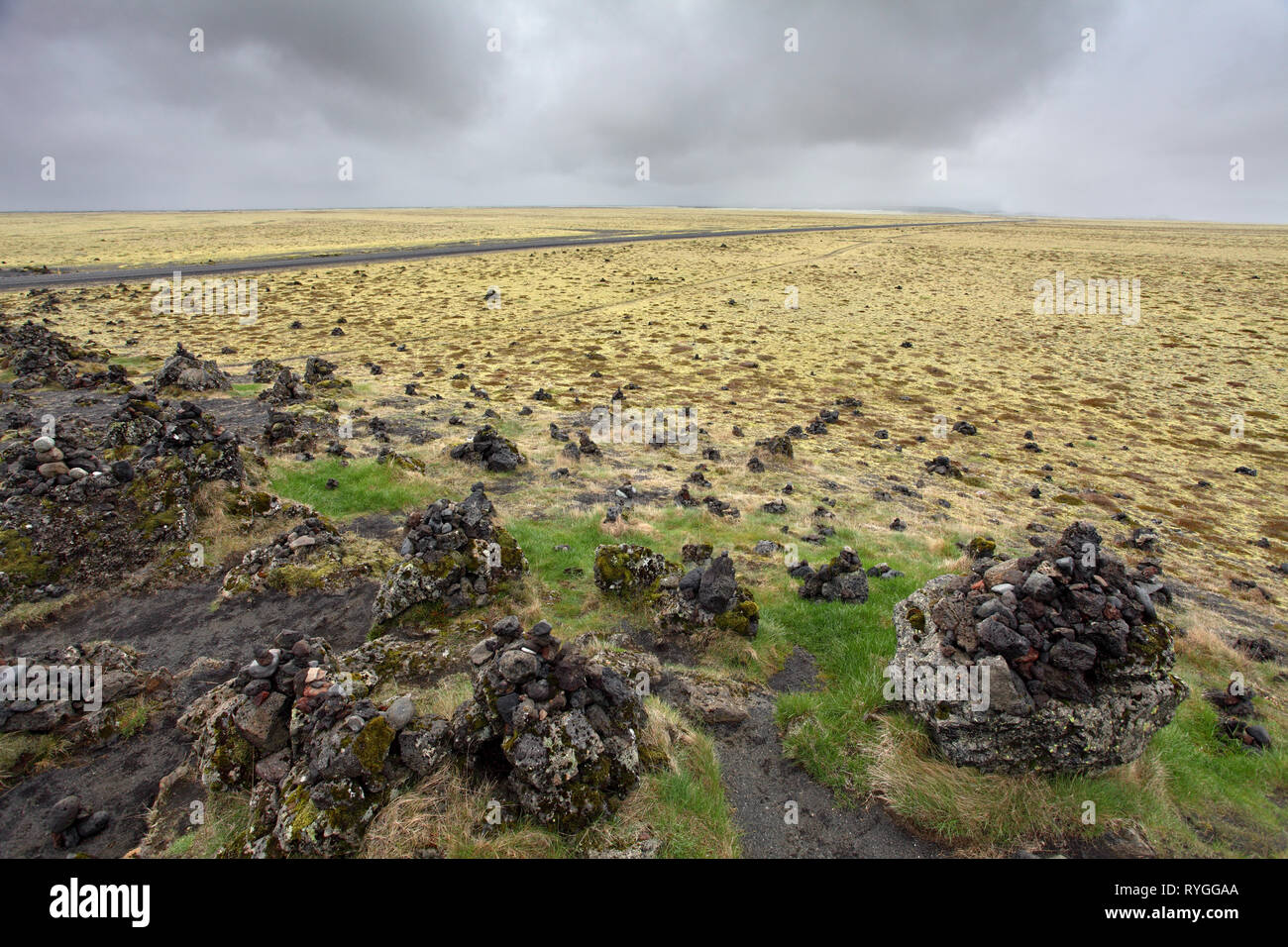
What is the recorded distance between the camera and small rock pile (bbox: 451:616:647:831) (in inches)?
256

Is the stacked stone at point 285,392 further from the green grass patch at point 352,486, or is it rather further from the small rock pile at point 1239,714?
the small rock pile at point 1239,714

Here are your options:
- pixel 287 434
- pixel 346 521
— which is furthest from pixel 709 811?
pixel 287 434

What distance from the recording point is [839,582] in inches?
465

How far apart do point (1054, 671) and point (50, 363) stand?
3641cm

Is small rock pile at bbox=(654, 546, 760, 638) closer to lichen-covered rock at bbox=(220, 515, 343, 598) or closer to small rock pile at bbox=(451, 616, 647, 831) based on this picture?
small rock pile at bbox=(451, 616, 647, 831)

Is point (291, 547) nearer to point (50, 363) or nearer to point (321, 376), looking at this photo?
point (321, 376)

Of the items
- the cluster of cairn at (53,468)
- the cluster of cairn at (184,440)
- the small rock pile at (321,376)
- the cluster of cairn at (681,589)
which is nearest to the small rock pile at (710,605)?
the cluster of cairn at (681,589)

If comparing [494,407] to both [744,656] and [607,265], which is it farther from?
[607,265]

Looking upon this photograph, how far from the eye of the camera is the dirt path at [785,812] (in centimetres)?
665

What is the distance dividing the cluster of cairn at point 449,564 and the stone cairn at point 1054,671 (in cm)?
783

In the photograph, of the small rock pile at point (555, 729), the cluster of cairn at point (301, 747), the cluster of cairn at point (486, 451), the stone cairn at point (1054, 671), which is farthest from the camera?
the cluster of cairn at point (486, 451)

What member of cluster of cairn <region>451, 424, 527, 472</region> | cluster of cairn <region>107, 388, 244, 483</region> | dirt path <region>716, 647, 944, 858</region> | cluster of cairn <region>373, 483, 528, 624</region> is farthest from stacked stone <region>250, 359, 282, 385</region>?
dirt path <region>716, 647, 944, 858</region>

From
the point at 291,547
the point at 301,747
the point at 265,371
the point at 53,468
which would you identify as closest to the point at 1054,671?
the point at 301,747
